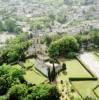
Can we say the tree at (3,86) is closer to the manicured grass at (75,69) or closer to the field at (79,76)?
the field at (79,76)

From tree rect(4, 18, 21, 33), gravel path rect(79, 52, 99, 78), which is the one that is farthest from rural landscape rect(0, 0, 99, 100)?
tree rect(4, 18, 21, 33)

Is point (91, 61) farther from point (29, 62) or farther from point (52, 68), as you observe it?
point (29, 62)

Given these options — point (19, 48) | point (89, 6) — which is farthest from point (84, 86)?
point (89, 6)

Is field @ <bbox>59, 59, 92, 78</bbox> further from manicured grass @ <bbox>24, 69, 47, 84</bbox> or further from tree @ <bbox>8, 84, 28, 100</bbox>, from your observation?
tree @ <bbox>8, 84, 28, 100</bbox>

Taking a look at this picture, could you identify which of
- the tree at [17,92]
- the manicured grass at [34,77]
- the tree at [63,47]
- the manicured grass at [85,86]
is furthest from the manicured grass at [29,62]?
the tree at [17,92]

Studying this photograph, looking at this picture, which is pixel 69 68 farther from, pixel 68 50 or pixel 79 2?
pixel 79 2

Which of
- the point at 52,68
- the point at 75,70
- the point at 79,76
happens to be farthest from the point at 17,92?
the point at 75,70

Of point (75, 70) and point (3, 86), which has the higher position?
point (3, 86)
